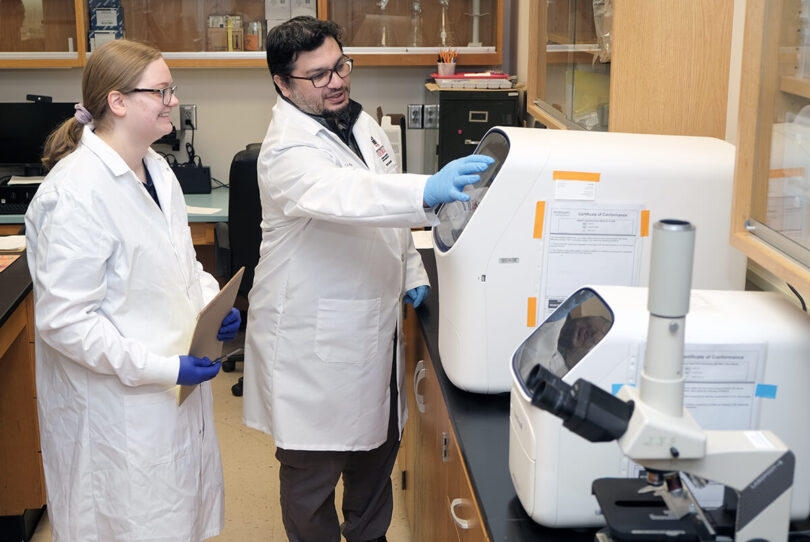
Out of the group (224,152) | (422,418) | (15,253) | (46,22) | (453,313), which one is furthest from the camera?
(224,152)

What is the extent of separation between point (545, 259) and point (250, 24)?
2.87 meters

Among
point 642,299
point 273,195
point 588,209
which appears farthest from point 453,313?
point 273,195

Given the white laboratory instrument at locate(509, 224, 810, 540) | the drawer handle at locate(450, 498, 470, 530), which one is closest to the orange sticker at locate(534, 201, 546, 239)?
the white laboratory instrument at locate(509, 224, 810, 540)

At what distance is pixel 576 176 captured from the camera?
1.50 metres

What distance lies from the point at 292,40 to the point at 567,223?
2.95 feet

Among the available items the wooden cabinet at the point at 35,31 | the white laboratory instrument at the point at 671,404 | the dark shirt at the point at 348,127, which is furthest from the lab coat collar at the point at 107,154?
the wooden cabinet at the point at 35,31

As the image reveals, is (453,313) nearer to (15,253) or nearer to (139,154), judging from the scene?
(139,154)

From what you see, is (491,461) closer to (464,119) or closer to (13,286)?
(13,286)

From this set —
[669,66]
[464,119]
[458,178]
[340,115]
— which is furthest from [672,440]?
[464,119]

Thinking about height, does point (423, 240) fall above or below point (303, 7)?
below

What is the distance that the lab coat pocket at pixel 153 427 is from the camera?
6.06 ft

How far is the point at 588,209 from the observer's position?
4.97 ft

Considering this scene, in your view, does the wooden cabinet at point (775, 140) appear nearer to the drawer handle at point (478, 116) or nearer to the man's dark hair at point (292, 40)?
the man's dark hair at point (292, 40)

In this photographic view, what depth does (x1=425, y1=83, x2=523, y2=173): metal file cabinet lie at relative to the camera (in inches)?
138
